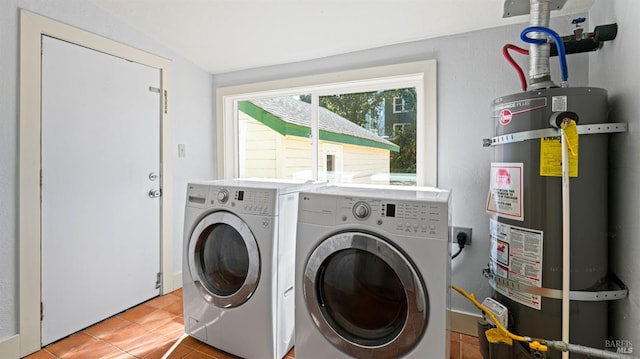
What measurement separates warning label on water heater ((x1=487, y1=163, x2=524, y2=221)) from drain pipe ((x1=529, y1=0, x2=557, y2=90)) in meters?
0.40

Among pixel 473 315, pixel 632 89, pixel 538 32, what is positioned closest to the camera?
pixel 632 89

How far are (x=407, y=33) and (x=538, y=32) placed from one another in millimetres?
839

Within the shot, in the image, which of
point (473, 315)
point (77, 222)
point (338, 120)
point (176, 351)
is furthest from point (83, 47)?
point (473, 315)

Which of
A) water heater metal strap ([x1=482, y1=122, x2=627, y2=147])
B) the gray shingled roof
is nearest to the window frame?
the gray shingled roof

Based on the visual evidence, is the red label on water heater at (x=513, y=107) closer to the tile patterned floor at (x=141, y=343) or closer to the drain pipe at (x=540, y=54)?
the drain pipe at (x=540, y=54)

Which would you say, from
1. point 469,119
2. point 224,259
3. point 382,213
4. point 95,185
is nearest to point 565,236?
point 382,213

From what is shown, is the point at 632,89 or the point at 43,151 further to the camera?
the point at 43,151

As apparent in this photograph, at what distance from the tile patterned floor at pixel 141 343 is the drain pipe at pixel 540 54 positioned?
152 centimetres

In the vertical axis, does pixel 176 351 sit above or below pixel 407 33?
below

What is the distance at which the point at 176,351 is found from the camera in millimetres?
1848

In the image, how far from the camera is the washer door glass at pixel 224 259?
170 centimetres

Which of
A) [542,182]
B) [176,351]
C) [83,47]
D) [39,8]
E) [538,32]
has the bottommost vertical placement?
[176,351]

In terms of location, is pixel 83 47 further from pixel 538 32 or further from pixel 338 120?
pixel 538 32

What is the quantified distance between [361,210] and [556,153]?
0.82m
